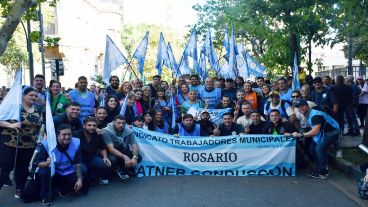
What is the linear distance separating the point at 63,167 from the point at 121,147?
1.51 metres

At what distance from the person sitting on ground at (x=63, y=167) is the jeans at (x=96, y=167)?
0.62m

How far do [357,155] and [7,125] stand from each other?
666 centimetres

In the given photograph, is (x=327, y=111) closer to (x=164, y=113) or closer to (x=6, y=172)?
(x=164, y=113)

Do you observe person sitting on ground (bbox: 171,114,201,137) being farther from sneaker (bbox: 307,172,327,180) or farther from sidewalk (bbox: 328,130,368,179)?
sidewalk (bbox: 328,130,368,179)

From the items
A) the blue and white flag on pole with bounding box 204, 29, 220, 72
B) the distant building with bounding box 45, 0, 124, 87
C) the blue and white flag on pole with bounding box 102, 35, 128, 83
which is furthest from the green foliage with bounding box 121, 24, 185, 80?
the blue and white flag on pole with bounding box 102, 35, 128, 83

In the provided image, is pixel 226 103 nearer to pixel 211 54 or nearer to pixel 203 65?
pixel 203 65

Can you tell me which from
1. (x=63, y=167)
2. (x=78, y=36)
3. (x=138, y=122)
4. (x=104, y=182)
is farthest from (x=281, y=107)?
(x=78, y=36)

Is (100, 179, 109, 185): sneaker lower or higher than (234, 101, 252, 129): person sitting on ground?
lower

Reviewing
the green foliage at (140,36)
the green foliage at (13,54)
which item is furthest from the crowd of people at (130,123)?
the green foliage at (140,36)

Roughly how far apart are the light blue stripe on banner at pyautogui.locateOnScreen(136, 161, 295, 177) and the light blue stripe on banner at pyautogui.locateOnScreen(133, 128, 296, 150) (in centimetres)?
37

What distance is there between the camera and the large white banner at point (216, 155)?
8.23 m

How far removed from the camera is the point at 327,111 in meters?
8.28

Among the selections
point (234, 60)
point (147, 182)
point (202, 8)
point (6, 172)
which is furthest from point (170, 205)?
point (202, 8)

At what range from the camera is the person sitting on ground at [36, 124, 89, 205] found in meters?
6.48
